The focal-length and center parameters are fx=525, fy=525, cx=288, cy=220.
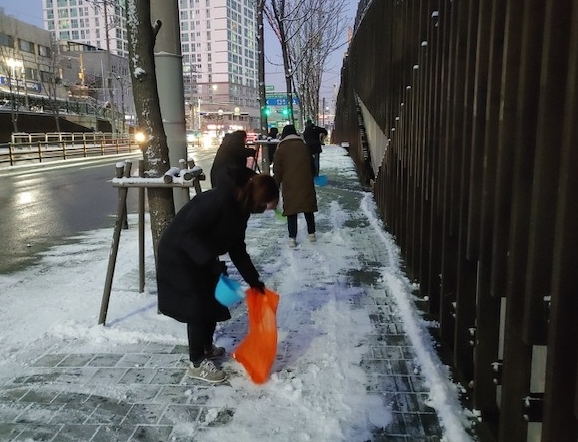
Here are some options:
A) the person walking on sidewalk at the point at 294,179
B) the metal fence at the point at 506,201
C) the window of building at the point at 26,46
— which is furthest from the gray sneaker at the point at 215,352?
the window of building at the point at 26,46

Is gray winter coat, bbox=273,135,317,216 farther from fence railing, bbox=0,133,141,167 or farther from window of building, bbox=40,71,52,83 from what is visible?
window of building, bbox=40,71,52,83

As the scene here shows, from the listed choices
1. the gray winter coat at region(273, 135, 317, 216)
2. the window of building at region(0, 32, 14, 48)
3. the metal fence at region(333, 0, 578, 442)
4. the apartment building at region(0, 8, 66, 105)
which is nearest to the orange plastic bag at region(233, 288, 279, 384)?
the metal fence at region(333, 0, 578, 442)

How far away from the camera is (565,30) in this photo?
6.70 ft

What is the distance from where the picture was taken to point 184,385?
11.7 feet

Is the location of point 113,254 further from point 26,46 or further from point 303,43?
point 26,46

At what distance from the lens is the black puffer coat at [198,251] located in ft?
10.7

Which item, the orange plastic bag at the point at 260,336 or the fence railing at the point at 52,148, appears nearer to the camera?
the orange plastic bag at the point at 260,336

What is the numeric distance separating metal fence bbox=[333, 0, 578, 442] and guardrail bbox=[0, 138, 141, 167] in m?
21.8

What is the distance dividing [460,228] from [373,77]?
8.00m

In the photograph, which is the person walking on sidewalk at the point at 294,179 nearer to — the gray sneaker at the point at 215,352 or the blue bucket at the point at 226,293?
the gray sneaker at the point at 215,352

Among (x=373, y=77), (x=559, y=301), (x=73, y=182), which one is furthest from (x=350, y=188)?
(x=559, y=301)

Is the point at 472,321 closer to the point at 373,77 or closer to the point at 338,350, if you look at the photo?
the point at 338,350

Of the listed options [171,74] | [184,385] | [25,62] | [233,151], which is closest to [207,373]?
[184,385]

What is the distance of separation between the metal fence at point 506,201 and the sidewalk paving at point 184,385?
335 mm
